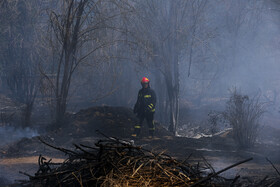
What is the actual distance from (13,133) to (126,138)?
3917 mm

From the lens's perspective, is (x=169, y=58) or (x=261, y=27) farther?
(x=261, y=27)

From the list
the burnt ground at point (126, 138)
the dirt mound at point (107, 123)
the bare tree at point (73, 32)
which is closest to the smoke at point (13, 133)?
the burnt ground at point (126, 138)

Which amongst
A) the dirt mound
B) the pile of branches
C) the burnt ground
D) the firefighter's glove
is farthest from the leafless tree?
the pile of branches

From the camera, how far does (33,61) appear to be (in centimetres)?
1405

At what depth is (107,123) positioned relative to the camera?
12102 millimetres

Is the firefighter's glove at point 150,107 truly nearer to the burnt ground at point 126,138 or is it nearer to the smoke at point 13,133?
the burnt ground at point 126,138

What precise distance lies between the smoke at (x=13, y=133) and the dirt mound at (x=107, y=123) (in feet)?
4.94

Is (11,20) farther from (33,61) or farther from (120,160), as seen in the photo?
(120,160)

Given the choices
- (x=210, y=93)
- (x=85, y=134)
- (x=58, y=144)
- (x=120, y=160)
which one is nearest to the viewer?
(x=120, y=160)

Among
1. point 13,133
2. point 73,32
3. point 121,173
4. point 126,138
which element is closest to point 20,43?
point 13,133

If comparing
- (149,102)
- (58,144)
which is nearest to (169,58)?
(149,102)

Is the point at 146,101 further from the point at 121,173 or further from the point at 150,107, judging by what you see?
the point at 121,173

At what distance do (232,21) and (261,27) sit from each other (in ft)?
13.7

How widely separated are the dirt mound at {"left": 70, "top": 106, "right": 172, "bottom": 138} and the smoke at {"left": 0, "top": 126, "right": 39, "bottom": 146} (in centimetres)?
150
